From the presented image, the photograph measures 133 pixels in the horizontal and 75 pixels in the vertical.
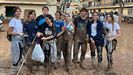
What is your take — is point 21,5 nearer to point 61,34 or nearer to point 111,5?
point 111,5

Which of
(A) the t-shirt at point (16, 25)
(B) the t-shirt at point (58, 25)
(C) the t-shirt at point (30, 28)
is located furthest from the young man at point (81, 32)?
(A) the t-shirt at point (16, 25)

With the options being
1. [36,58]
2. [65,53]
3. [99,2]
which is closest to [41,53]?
[36,58]

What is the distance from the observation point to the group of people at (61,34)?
8.99 m

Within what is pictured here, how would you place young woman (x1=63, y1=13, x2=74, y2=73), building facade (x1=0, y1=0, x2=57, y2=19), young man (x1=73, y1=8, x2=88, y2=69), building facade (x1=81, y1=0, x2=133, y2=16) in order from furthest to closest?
building facade (x1=81, y1=0, x2=133, y2=16), building facade (x1=0, y1=0, x2=57, y2=19), young man (x1=73, y1=8, x2=88, y2=69), young woman (x1=63, y1=13, x2=74, y2=73)

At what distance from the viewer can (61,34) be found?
980 centimetres

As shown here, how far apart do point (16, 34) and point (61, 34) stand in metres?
1.50

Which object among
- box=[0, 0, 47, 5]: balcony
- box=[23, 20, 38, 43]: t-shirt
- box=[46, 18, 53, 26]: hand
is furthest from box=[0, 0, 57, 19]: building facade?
box=[46, 18, 53, 26]: hand

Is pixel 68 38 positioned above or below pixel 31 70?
above

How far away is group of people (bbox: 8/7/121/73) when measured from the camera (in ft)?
29.5

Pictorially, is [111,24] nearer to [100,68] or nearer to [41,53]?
[100,68]

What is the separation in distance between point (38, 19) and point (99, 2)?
87491 mm

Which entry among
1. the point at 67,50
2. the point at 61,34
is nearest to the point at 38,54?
the point at 61,34

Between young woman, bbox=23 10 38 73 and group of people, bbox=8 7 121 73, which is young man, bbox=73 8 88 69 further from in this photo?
young woman, bbox=23 10 38 73

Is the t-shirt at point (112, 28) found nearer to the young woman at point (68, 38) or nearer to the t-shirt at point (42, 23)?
the young woman at point (68, 38)
